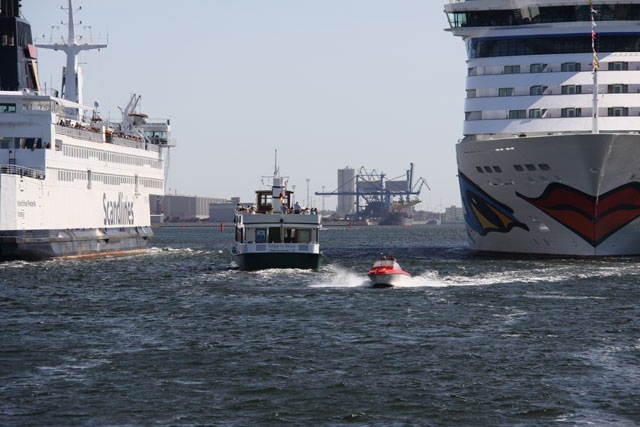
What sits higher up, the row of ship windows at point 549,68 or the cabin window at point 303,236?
the row of ship windows at point 549,68

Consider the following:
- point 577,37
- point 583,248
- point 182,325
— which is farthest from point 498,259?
point 182,325

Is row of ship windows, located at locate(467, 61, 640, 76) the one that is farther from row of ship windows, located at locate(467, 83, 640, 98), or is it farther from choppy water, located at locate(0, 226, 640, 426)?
choppy water, located at locate(0, 226, 640, 426)

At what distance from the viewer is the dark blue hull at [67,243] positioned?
258 ft

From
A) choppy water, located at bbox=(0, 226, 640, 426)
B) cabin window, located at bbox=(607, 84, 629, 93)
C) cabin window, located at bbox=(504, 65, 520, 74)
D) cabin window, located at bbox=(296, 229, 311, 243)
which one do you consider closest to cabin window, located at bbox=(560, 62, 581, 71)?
cabin window, located at bbox=(607, 84, 629, 93)

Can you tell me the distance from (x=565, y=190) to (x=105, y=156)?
43012mm

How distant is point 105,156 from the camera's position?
101 metres

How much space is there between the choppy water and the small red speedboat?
0.77 m

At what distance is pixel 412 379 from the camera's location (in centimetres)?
3356

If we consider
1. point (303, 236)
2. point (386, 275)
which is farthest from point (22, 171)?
point (386, 275)

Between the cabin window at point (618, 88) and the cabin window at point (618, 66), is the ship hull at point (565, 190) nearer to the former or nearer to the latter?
the cabin window at point (618, 88)

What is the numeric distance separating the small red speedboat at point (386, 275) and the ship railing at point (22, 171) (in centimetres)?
3089

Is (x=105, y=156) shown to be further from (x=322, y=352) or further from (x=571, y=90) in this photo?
(x=322, y=352)

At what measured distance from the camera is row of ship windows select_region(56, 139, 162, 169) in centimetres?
9006

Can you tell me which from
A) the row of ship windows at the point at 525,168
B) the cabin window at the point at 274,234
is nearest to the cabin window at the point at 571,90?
the row of ship windows at the point at 525,168
